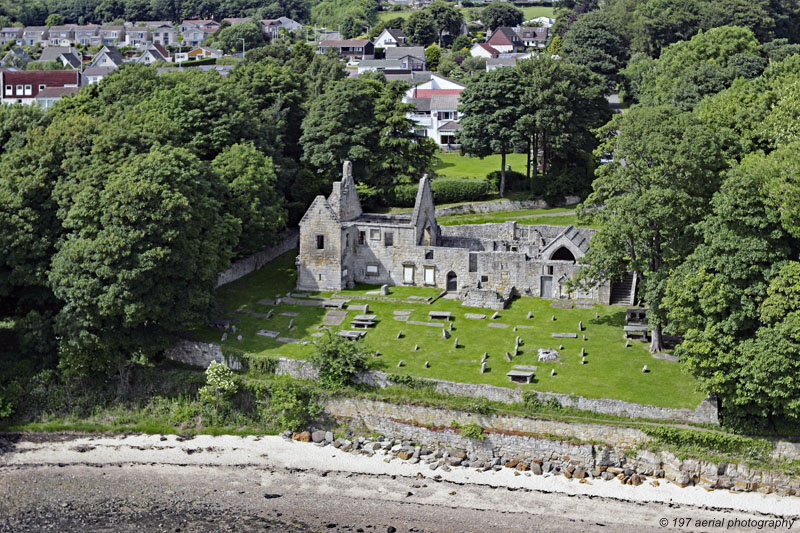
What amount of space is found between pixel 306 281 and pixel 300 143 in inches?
793

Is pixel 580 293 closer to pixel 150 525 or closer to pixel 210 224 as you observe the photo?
pixel 210 224

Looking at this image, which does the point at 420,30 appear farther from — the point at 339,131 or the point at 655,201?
the point at 655,201

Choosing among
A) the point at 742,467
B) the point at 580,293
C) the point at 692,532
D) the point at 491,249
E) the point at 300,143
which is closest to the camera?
the point at 692,532

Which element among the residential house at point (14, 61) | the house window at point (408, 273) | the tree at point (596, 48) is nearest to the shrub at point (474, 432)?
the house window at point (408, 273)

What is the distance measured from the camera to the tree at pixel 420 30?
193 meters

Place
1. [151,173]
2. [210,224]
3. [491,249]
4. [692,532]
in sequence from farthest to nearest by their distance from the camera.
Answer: [491,249] → [210,224] → [151,173] → [692,532]

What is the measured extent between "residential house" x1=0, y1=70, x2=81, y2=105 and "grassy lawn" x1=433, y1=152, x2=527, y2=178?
223ft

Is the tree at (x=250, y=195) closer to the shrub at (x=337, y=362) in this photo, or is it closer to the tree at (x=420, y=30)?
the shrub at (x=337, y=362)

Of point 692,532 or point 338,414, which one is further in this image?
point 338,414

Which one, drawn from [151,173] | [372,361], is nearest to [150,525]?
[372,361]

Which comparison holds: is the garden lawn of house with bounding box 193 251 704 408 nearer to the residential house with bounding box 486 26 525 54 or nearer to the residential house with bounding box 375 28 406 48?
the residential house with bounding box 486 26 525 54

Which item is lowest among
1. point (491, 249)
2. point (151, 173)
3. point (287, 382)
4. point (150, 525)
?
point (150, 525)

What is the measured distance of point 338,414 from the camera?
59.1 meters

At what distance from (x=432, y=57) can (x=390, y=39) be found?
77.8 feet
